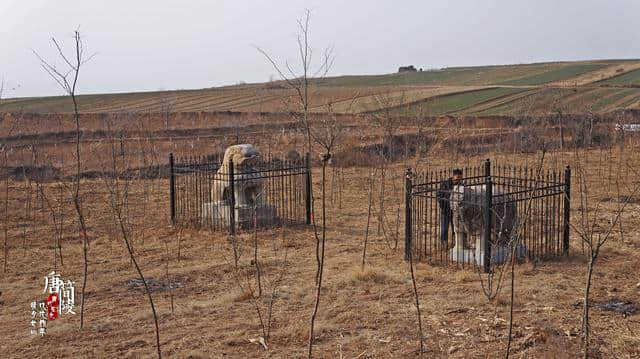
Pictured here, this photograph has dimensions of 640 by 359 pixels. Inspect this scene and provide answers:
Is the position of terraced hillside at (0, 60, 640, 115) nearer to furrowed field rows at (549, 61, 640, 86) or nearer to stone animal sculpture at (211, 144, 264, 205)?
furrowed field rows at (549, 61, 640, 86)

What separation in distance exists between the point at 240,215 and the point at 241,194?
1.32ft

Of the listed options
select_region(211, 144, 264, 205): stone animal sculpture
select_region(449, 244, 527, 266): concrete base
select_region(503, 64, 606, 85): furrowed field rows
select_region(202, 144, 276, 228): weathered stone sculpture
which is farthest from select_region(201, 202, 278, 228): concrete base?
select_region(503, 64, 606, 85): furrowed field rows

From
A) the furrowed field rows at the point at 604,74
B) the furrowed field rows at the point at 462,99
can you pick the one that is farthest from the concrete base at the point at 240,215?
the furrowed field rows at the point at 604,74

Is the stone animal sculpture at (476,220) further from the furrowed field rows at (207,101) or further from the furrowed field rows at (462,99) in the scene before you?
the furrowed field rows at (207,101)

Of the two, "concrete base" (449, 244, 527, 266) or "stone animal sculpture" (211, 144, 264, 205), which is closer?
"concrete base" (449, 244, 527, 266)

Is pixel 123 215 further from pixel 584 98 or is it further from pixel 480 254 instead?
pixel 584 98

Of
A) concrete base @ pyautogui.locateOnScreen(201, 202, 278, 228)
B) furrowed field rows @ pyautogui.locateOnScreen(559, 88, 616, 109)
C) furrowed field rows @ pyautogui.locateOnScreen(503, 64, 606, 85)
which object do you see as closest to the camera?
concrete base @ pyautogui.locateOnScreen(201, 202, 278, 228)

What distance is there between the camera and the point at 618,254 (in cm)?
939

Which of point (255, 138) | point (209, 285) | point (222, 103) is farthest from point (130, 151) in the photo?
point (222, 103)

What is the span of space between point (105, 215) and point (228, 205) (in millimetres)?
3086

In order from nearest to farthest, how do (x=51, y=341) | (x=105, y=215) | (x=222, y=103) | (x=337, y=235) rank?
(x=51, y=341), (x=337, y=235), (x=105, y=215), (x=222, y=103)

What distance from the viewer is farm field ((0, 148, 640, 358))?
6.08 meters

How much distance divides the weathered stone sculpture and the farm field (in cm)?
45

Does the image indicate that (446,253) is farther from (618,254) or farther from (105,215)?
(105,215)
